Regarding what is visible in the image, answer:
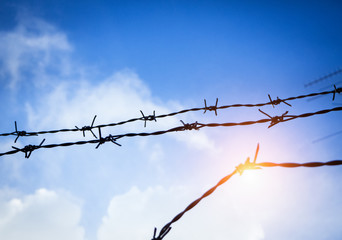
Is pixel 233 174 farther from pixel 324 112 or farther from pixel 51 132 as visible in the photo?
→ pixel 51 132

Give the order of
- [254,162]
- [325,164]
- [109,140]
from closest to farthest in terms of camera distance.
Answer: [325,164] → [254,162] → [109,140]

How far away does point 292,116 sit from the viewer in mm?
2891

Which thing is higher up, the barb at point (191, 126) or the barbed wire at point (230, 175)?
the barb at point (191, 126)

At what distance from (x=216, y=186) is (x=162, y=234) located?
1.96 ft

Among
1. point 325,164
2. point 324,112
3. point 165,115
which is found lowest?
point 325,164

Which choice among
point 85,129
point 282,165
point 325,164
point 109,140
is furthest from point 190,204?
point 85,129

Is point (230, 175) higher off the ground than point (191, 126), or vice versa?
point (191, 126)

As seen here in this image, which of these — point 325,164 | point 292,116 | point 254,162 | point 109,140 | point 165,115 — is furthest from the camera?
point 165,115

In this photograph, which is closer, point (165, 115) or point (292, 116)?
point (292, 116)

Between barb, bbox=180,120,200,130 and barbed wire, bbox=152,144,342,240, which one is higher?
barb, bbox=180,120,200,130

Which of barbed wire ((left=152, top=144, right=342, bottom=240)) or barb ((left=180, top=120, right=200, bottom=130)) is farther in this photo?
barb ((left=180, top=120, right=200, bottom=130))

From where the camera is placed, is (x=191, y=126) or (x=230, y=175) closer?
(x=230, y=175)

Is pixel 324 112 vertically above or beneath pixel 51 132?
beneath

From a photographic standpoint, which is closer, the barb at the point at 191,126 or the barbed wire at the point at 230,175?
the barbed wire at the point at 230,175
